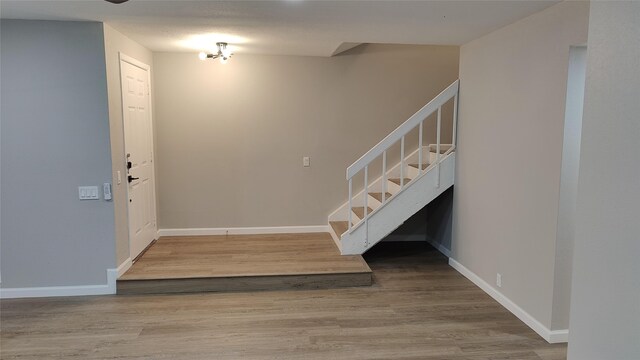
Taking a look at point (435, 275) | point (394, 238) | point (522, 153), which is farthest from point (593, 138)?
point (394, 238)

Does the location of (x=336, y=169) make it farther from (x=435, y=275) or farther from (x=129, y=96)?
(x=129, y=96)

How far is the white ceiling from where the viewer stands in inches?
113

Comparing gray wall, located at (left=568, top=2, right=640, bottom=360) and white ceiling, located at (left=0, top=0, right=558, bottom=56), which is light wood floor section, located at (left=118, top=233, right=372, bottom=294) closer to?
white ceiling, located at (left=0, top=0, right=558, bottom=56)

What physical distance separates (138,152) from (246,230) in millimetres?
1668

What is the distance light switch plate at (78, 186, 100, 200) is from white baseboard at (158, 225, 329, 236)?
5.34ft

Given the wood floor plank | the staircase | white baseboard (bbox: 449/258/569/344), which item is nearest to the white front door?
the wood floor plank

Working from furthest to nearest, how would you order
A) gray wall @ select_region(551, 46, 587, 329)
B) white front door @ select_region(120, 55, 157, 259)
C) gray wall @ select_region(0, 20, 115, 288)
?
white front door @ select_region(120, 55, 157, 259) → gray wall @ select_region(0, 20, 115, 288) → gray wall @ select_region(551, 46, 587, 329)

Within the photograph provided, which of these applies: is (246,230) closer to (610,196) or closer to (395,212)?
(395,212)

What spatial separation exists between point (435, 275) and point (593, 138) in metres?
3.26

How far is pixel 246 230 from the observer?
5254 millimetres

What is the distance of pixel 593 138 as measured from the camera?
3.85ft

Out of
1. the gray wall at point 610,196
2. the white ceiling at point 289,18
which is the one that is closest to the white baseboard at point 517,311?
the gray wall at point 610,196

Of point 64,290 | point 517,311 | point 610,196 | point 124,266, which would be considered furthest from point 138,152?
point 610,196

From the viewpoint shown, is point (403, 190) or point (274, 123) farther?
point (274, 123)
